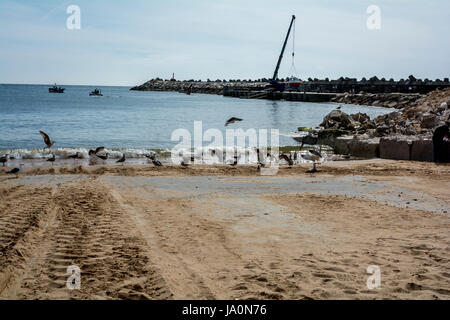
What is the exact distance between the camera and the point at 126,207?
721 centimetres

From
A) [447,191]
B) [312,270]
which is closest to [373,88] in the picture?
[447,191]

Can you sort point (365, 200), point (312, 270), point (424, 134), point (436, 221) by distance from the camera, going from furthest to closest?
point (424, 134) < point (365, 200) < point (436, 221) < point (312, 270)

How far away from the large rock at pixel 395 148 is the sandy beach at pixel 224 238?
9.94ft

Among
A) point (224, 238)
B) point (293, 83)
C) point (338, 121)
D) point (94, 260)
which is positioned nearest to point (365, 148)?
point (338, 121)

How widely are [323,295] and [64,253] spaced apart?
3.09 metres

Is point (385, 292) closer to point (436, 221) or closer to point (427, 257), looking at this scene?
point (427, 257)

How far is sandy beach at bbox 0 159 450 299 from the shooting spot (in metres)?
4.11

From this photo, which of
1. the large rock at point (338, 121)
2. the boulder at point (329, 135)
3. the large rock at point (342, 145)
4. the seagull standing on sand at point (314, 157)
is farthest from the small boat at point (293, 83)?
the seagull standing on sand at point (314, 157)

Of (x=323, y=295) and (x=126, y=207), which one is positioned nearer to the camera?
(x=323, y=295)

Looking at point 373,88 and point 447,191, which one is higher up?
point 373,88

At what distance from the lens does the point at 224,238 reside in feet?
18.3

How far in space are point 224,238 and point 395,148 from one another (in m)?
9.50

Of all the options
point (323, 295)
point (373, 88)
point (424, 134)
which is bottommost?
point (323, 295)

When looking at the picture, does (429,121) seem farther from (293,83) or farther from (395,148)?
(293,83)
